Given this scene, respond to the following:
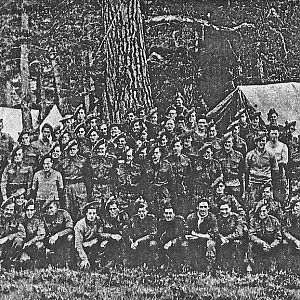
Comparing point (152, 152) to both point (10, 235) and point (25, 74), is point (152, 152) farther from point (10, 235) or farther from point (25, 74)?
point (10, 235)

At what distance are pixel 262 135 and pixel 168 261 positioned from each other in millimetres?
1585

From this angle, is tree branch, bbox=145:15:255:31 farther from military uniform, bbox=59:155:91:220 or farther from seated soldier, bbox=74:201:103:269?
seated soldier, bbox=74:201:103:269

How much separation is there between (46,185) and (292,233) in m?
2.56

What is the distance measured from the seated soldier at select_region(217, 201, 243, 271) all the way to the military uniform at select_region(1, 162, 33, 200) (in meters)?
2.03

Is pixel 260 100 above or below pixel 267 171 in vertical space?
above

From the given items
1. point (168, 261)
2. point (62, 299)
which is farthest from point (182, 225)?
point (62, 299)

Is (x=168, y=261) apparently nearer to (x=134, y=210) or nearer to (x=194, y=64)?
(x=134, y=210)

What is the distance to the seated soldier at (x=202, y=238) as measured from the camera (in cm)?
620

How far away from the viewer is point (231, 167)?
20.6 ft

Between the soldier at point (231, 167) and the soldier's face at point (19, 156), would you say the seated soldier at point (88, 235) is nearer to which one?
the soldier's face at point (19, 156)

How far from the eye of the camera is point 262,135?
248 inches

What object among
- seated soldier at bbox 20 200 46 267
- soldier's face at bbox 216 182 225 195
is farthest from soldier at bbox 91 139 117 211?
soldier's face at bbox 216 182 225 195

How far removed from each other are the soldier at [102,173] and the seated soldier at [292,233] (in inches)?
70.5

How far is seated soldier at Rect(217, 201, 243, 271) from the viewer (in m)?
6.18
